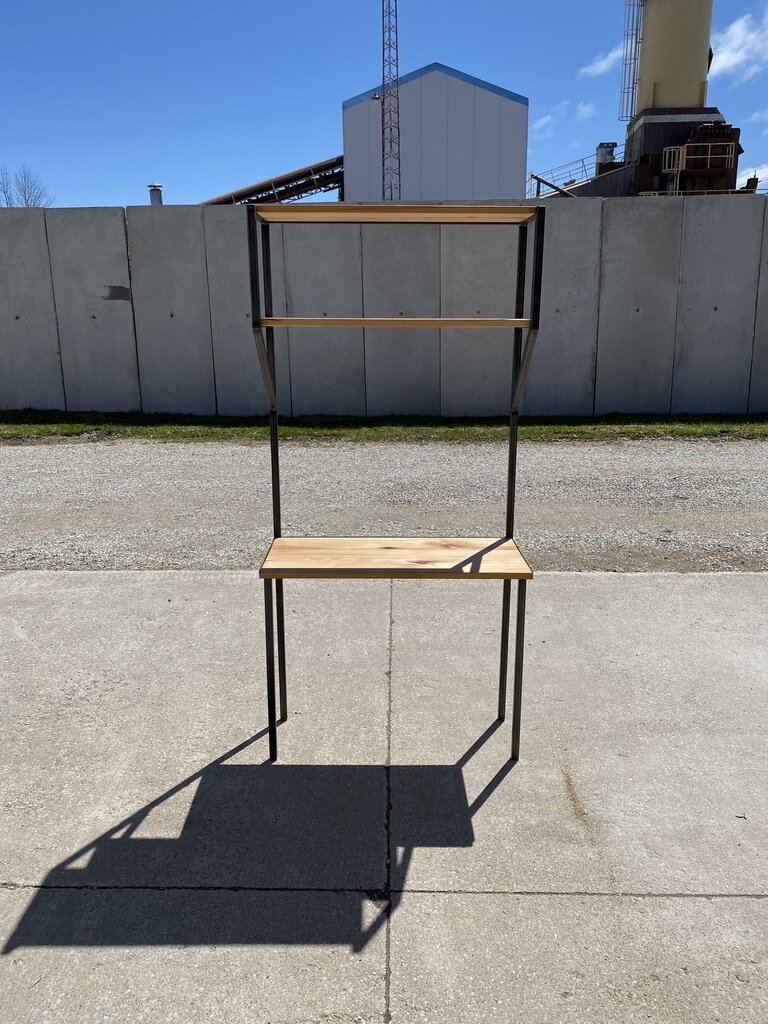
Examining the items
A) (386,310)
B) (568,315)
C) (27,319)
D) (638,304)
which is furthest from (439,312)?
(27,319)

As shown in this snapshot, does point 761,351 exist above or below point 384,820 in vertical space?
above

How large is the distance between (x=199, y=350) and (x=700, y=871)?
10.8m

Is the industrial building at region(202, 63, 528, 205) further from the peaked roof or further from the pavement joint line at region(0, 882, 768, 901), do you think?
the pavement joint line at region(0, 882, 768, 901)

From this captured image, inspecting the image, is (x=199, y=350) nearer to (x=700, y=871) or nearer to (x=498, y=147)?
(x=700, y=871)

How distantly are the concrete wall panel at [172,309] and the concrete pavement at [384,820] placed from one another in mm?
8248

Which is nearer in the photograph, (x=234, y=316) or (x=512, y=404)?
(x=512, y=404)

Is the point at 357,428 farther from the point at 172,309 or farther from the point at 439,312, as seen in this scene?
the point at 172,309

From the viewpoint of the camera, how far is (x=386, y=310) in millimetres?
11430

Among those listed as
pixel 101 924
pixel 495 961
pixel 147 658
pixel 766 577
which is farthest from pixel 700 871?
pixel 766 577

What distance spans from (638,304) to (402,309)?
3.62 meters

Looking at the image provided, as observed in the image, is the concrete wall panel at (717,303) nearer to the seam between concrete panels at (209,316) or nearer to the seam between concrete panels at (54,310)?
the seam between concrete panels at (209,316)

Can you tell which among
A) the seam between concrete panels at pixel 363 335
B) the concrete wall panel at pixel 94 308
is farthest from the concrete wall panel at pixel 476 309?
the concrete wall panel at pixel 94 308

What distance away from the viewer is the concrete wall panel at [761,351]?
36.5ft

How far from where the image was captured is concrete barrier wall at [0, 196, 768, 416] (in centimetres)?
1110
